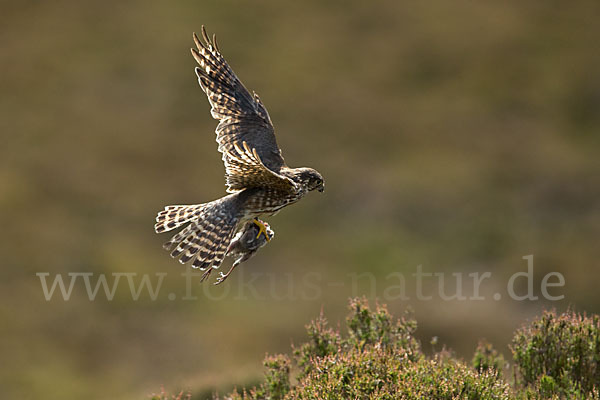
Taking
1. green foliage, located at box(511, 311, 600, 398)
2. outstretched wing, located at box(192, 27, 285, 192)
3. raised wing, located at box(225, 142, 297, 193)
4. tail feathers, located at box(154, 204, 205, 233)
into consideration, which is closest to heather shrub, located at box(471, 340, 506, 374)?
green foliage, located at box(511, 311, 600, 398)

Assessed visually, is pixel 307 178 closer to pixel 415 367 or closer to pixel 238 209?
pixel 238 209

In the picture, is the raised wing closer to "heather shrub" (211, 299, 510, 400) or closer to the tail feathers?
the tail feathers

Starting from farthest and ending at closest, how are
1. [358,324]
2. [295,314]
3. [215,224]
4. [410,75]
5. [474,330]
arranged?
[410,75] → [295,314] → [474,330] → [358,324] → [215,224]

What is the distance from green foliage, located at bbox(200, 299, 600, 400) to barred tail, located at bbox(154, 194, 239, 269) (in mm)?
2376

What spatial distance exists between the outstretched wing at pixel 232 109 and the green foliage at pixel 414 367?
8.34ft

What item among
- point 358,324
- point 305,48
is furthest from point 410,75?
point 358,324

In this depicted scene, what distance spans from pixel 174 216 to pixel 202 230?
0.54 metres

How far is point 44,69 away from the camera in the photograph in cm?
4822

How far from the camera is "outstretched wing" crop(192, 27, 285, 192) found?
30.8 feet

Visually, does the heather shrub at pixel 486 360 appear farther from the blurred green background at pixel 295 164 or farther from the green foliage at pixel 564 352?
the blurred green background at pixel 295 164

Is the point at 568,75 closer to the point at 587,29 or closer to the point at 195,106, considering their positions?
the point at 587,29

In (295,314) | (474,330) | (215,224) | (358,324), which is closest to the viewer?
(215,224)

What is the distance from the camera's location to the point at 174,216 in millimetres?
8320

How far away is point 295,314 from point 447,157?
14111 millimetres
